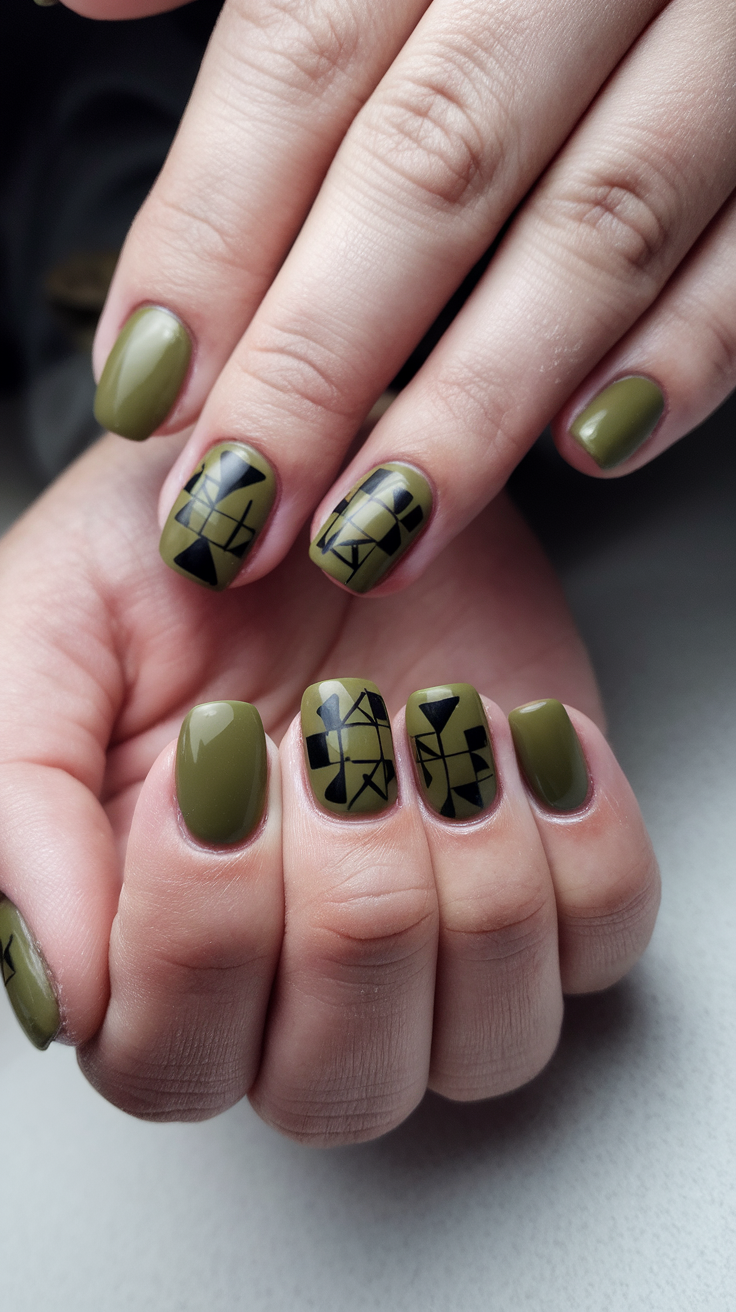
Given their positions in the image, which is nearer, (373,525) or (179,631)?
(373,525)

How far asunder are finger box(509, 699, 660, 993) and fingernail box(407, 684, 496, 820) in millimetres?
34

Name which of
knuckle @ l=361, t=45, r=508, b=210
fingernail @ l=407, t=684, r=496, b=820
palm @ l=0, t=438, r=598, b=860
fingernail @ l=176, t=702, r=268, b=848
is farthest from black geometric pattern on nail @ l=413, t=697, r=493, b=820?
→ knuckle @ l=361, t=45, r=508, b=210

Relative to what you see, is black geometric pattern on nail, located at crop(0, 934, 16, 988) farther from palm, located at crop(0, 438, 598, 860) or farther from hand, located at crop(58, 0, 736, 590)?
hand, located at crop(58, 0, 736, 590)

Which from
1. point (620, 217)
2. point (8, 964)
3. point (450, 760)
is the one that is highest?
point (620, 217)

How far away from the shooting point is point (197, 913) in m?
0.49

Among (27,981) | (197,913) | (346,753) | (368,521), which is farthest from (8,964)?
(368,521)

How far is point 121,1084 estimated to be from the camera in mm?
528

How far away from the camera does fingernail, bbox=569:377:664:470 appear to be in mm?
585

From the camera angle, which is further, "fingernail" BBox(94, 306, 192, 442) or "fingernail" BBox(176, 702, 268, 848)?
"fingernail" BBox(94, 306, 192, 442)

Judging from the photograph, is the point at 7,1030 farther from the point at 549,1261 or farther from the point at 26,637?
the point at 549,1261

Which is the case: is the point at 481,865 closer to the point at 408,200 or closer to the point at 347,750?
the point at 347,750

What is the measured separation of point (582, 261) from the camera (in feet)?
1.82

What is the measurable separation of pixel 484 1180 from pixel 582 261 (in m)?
0.60

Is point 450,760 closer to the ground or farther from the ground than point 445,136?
closer to the ground
